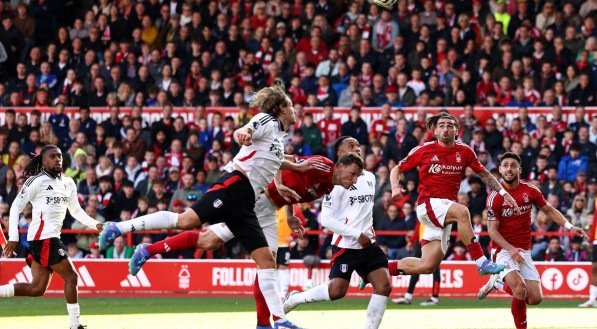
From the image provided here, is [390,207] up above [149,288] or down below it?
above

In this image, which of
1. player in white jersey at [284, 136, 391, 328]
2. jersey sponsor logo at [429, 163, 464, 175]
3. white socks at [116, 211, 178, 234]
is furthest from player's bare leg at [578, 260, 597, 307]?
white socks at [116, 211, 178, 234]

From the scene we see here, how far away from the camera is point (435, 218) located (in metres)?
14.9

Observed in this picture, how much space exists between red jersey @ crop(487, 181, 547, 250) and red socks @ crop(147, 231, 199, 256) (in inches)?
137

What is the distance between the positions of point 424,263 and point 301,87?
11013mm

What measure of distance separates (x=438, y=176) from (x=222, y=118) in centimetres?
1055

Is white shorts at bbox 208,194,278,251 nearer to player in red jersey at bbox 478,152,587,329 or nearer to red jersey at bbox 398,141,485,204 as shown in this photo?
red jersey at bbox 398,141,485,204

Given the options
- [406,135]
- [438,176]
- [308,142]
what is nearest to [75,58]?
[308,142]

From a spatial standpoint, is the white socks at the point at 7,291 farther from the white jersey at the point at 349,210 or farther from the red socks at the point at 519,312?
the red socks at the point at 519,312

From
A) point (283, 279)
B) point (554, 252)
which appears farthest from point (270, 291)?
point (554, 252)

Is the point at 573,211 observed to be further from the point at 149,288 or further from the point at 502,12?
the point at 149,288

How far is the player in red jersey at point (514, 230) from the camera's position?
45.6 feet

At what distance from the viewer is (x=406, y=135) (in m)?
23.4

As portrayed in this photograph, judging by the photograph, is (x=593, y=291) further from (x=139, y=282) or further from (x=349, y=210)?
(x=139, y=282)

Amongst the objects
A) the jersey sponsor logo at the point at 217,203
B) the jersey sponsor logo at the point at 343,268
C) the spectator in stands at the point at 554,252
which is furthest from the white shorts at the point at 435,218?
the spectator in stands at the point at 554,252
